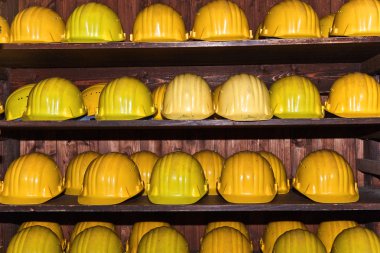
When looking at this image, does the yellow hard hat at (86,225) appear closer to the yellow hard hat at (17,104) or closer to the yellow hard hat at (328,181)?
the yellow hard hat at (17,104)

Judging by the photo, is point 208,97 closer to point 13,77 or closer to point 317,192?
point 317,192

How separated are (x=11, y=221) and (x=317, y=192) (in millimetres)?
2003

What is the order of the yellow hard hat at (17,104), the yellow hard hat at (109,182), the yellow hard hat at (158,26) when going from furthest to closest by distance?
the yellow hard hat at (17,104) < the yellow hard hat at (158,26) < the yellow hard hat at (109,182)

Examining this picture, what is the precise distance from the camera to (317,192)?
3201 millimetres

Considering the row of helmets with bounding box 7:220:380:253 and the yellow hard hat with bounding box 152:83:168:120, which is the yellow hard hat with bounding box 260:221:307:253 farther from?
the yellow hard hat with bounding box 152:83:168:120

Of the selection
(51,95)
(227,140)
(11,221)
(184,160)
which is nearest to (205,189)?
(184,160)

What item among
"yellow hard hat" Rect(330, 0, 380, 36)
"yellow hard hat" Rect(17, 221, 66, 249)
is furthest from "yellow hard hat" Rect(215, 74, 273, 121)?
"yellow hard hat" Rect(17, 221, 66, 249)

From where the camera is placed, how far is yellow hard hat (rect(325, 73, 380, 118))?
3.13 m

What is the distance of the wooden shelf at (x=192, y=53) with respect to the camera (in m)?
3.10

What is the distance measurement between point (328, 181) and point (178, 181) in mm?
838

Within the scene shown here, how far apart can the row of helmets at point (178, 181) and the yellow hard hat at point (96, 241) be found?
8.8 inches

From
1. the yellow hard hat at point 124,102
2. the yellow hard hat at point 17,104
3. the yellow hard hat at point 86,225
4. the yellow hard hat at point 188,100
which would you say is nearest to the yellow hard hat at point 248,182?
the yellow hard hat at point 188,100

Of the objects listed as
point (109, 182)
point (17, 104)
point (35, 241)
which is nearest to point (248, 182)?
point (109, 182)

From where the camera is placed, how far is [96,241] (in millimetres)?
3207
